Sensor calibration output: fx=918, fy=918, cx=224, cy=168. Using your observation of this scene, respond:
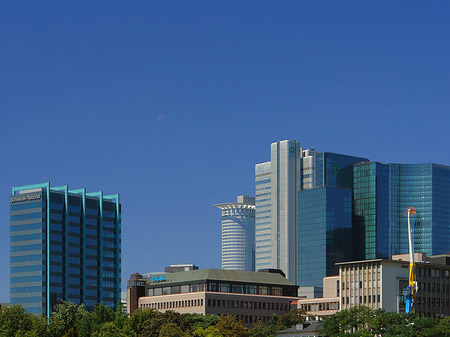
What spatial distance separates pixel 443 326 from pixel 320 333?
3039cm

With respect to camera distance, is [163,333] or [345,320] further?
[163,333]

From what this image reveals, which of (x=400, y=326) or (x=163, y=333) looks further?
(x=163, y=333)

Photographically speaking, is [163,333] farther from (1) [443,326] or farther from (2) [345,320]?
(1) [443,326]

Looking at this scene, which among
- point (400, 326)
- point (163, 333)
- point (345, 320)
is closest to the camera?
point (400, 326)

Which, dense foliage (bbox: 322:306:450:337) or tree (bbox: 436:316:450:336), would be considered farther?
tree (bbox: 436:316:450:336)

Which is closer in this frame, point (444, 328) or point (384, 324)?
point (444, 328)

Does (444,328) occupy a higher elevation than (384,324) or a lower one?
lower

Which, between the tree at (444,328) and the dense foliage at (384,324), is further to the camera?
the tree at (444,328)

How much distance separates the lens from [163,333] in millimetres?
198000

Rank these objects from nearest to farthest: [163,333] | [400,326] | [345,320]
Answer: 1. [400,326]
2. [345,320]
3. [163,333]

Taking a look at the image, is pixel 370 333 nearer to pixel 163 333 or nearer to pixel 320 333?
pixel 320 333

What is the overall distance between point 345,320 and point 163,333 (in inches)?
1589

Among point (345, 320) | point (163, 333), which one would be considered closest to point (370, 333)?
point (345, 320)

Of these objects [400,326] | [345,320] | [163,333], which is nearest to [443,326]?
[400,326]
